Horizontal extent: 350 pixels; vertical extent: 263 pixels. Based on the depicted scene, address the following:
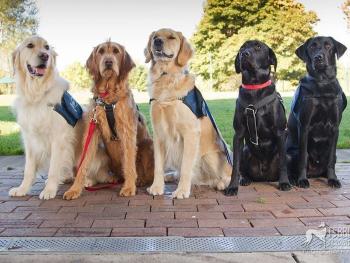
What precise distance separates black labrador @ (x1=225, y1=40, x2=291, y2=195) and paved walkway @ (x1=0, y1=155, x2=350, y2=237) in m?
0.32

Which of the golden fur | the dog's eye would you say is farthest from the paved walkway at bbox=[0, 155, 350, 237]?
the dog's eye

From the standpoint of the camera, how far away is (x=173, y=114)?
390 centimetres

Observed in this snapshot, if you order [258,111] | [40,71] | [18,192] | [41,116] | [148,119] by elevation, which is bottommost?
[18,192]

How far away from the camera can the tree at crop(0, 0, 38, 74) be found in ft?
26.0

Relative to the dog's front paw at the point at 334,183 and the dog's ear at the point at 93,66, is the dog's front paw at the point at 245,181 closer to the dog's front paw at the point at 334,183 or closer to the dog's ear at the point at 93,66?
the dog's front paw at the point at 334,183

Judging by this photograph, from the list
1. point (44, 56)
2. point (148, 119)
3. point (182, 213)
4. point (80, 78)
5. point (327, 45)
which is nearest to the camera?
point (182, 213)

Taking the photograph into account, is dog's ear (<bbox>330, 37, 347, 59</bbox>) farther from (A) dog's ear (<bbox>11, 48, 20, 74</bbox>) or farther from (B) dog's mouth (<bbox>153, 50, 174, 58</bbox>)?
(A) dog's ear (<bbox>11, 48, 20, 74</bbox>)

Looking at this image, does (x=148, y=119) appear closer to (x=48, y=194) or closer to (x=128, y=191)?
(x=128, y=191)

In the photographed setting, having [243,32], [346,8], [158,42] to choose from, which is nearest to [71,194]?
[158,42]

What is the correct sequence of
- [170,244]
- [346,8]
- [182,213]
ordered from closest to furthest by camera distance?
[170,244] → [182,213] → [346,8]

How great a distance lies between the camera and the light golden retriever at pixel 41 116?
380 cm

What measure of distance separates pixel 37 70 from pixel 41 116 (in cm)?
42

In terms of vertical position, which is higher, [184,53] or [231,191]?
[184,53]

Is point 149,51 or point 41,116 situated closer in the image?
point 41,116
